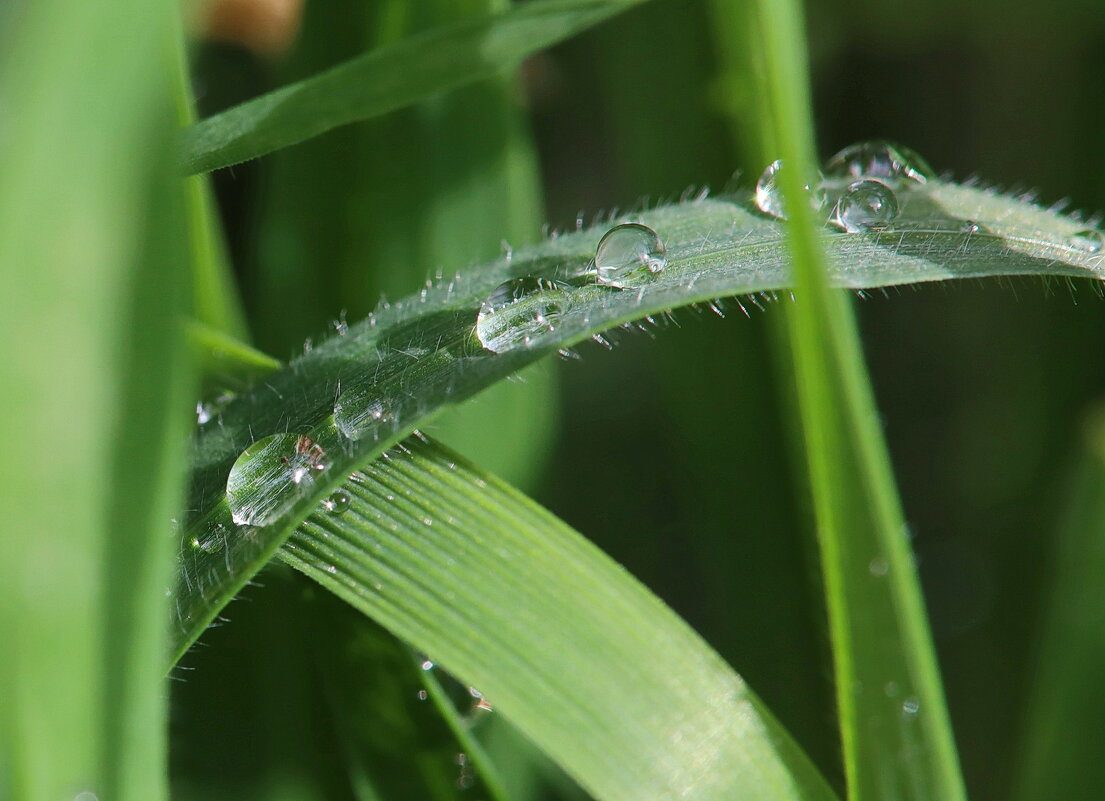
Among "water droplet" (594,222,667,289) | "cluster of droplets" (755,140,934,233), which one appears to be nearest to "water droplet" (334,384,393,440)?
"water droplet" (594,222,667,289)

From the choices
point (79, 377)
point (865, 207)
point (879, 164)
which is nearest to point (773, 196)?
point (865, 207)

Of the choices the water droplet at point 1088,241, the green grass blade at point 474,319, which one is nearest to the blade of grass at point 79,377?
the green grass blade at point 474,319

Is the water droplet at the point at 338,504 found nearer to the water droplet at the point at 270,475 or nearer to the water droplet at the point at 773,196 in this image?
the water droplet at the point at 270,475

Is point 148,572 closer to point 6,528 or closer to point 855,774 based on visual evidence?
point 6,528

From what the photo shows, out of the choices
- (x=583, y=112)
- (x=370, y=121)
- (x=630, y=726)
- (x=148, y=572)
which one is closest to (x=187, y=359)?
(x=148, y=572)

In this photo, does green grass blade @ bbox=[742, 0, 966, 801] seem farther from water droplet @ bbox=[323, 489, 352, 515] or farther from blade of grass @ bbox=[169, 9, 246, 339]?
blade of grass @ bbox=[169, 9, 246, 339]

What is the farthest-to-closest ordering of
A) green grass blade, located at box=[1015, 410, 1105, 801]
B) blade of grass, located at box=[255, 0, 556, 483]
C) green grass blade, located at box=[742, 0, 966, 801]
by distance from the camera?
blade of grass, located at box=[255, 0, 556, 483] < green grass blade, located at box=[1015, 410, 1105, 801] < green grass blade, located at box=[742, 0, 966, 801]

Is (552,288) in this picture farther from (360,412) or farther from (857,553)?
(857,553)
